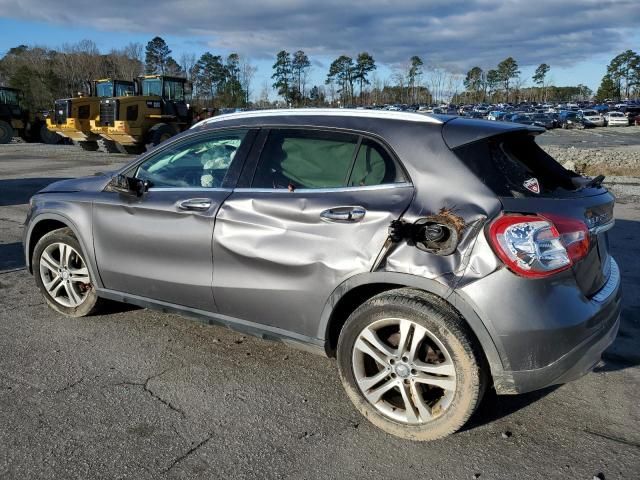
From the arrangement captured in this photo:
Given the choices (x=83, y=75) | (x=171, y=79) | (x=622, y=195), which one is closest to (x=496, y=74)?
(x=83, y=75)

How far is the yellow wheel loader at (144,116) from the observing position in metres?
21.4

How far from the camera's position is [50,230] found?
474 cm

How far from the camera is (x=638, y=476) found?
2668mm

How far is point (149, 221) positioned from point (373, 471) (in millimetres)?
2275

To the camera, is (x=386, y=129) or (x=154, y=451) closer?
(x=154, y=451)

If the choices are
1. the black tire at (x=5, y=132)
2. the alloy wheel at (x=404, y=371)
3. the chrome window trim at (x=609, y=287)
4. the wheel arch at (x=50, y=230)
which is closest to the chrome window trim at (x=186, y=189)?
the wheel arch at (x=50, y=230)

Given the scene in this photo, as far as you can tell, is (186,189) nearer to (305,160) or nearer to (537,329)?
(305,160)

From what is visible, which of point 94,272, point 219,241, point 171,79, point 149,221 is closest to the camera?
point 219,241

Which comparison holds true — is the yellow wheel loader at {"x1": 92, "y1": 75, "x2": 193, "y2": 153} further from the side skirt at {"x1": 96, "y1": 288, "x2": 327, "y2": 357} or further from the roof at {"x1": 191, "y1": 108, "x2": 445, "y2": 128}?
the roof at {"x1": 191, "y1": 108, "x2": 445, "y2": 128}

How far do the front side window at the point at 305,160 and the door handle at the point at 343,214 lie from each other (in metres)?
→ 0.20

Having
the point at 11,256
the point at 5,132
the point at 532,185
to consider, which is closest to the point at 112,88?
the point at 5,132

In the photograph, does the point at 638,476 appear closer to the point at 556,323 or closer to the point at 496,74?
the point at 556,323

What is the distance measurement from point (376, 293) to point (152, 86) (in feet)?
76.4

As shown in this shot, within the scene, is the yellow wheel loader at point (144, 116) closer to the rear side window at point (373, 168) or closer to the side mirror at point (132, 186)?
the side mirror at point (132, 186)
